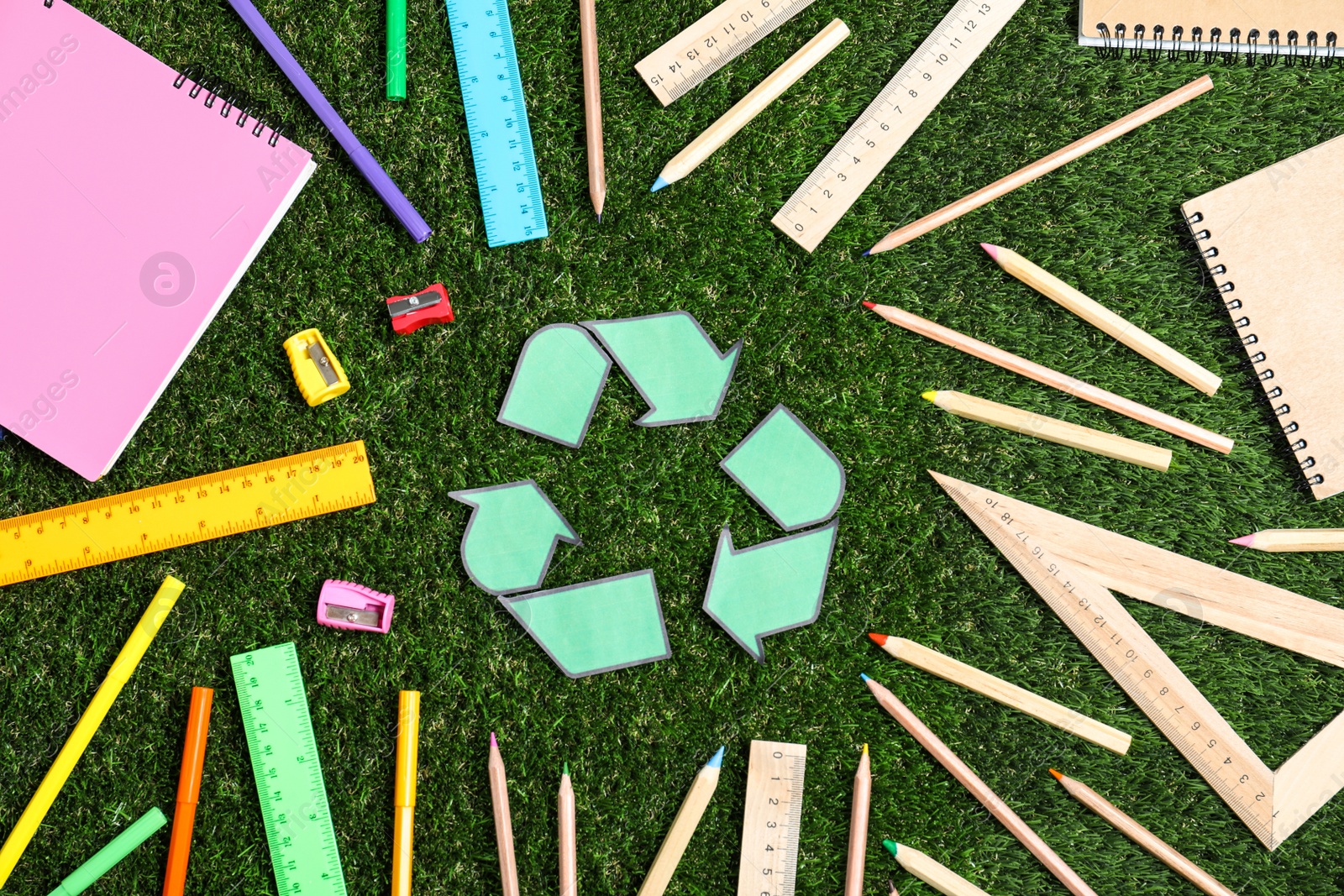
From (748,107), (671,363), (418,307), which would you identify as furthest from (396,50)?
(671,363)

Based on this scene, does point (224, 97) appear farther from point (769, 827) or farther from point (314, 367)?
point (769, 827)

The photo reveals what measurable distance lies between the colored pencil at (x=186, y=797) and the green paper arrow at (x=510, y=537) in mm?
845

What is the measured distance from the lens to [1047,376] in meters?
2.76

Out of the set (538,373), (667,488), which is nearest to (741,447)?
(667,488)

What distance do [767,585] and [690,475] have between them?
0.40 meters

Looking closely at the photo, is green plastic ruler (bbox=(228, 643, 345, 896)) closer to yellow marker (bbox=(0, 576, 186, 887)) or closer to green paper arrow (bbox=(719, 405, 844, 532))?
yellow marker (bbox=(0, 576, 186, 887))

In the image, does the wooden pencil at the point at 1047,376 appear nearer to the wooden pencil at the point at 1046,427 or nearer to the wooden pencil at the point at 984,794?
the wooden pencil at the point at 1046,427

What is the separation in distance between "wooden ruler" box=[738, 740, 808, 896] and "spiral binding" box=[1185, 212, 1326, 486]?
6.02ft

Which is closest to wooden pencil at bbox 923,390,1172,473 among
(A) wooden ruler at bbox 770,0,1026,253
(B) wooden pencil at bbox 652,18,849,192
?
(A) wooden ruler at bbox 770,0,1026,253

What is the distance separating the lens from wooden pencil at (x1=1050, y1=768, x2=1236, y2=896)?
273 centimetres

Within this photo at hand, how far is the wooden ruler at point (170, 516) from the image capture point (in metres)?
2.59

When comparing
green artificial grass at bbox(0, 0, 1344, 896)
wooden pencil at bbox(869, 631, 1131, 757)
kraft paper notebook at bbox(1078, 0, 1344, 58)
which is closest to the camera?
green artificial grass at bbox(0, 0, 1344, 896)

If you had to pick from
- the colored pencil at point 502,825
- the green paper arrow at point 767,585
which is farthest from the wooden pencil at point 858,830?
the colored pencil at point 502,825

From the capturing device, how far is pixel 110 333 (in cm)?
260
